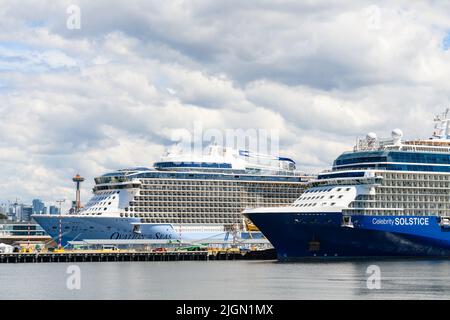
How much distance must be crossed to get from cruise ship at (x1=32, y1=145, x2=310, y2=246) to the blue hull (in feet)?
130

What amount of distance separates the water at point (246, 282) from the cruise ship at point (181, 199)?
36.2m

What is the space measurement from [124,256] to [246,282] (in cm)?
5581

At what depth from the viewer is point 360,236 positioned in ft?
353

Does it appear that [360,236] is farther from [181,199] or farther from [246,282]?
[181,199]

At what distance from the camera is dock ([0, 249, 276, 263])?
134125mm

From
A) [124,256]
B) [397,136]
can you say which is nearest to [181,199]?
[124,256]

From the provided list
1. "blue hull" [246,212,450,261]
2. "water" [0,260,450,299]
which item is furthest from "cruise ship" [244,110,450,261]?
"water" [0,260,450,299]

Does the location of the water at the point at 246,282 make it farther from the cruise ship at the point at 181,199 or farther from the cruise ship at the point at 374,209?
the cruise ship at the point at 181,199

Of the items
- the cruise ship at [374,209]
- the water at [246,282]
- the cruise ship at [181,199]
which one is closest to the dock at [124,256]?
the cruise ship at [181,199]

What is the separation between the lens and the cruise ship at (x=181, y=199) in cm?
14425

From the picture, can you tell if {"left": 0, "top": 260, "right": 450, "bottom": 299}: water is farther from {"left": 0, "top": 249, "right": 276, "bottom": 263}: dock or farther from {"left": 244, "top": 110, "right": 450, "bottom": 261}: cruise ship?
{"left": 0, "top": 249, "right": 276, "bottom": 263}: dock

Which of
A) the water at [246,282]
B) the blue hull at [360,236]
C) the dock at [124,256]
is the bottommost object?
the water at [246,282]
